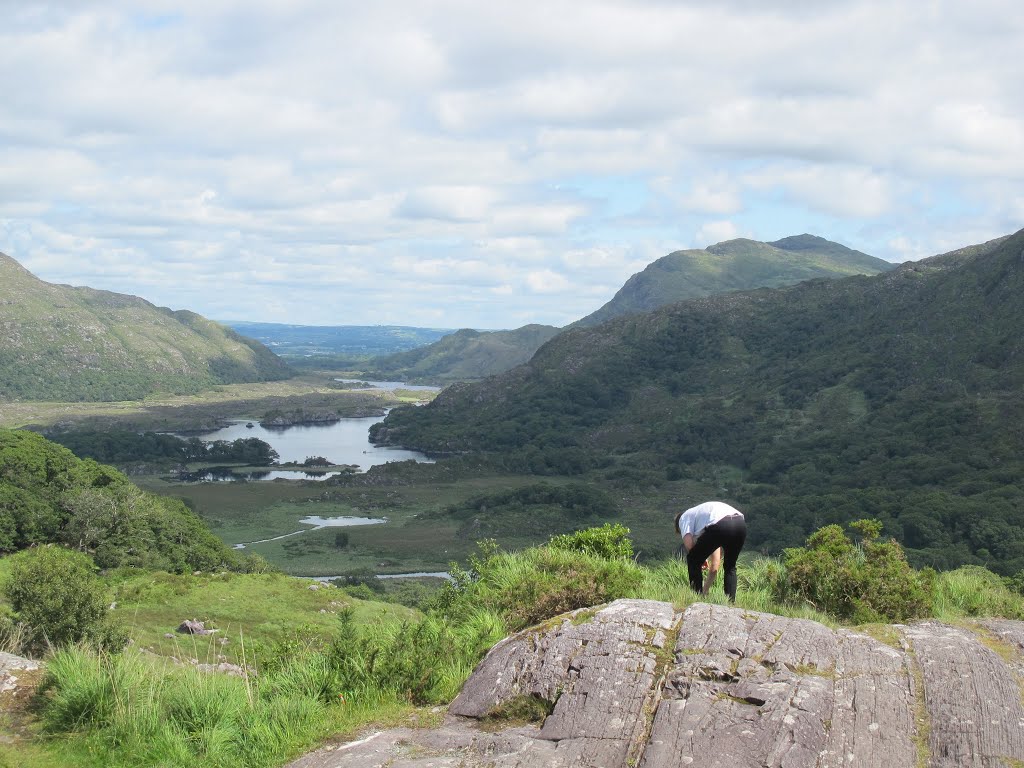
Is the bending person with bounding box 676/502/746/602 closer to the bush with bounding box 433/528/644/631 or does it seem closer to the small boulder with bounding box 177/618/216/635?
the bush with bounding box 433/528/644/631

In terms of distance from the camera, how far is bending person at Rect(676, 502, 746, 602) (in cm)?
1039

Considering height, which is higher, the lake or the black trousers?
the black trousers

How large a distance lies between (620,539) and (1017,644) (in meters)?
6.06

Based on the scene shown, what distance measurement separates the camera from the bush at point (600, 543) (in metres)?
13.0

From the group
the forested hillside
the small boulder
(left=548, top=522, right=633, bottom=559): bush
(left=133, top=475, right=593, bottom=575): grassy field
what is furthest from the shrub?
(left=133, top=475, right=593, bottom=575): grassy field

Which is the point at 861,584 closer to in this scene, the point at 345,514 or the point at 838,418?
the point at 345,514

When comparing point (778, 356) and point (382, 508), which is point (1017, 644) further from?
point (778, 356)

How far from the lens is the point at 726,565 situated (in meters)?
10.8

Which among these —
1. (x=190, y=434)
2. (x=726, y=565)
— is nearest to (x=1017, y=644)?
(x=726, y=565)

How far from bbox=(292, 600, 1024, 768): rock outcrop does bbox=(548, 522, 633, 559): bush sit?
11.8 ft

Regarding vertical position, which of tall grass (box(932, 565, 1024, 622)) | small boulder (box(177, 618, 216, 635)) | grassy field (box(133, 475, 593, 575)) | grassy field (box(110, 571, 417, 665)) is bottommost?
grassy field (box(133, 475, 593, 575))

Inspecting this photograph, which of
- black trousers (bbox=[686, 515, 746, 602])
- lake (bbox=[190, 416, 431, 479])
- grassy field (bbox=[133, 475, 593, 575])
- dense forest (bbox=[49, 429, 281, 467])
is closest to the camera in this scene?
black trousers (bbox=[686, 515, 746, 602])

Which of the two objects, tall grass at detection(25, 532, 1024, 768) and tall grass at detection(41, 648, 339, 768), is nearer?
tall grass at detection(41, 648, 339, 768)

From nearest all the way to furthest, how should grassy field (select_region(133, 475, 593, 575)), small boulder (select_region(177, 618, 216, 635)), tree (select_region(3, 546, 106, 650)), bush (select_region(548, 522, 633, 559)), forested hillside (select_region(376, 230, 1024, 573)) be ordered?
bush (select_region(548, 522, 633, 559)) → tree (select_region(3, 546, 106, 650)) → small boulder (select_region(177, 618, 216, 635)) → grassy field (select_region(133, 475, 593, 575)) → forested hillside (select_region(376, 230, 1024, 573))
